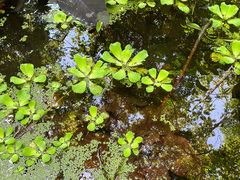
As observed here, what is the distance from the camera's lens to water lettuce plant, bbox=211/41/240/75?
1.41 meters

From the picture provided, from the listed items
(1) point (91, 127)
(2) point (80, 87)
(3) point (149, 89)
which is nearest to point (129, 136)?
(1) point (91, 127)

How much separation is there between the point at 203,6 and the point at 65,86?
1650mm

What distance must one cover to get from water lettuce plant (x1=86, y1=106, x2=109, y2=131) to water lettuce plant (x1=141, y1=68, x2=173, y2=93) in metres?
0.39

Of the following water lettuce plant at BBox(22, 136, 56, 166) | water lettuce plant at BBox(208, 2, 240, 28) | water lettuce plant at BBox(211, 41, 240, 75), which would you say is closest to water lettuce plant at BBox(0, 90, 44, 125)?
water lettuce plant at BBox(22, 136, 56, 166)

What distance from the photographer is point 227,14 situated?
163cm

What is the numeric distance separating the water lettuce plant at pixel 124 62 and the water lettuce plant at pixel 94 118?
0.29 metres

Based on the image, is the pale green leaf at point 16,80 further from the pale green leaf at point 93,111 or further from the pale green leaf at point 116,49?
the pale green leaf at point 116,49

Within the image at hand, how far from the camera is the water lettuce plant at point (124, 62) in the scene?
1.37 m

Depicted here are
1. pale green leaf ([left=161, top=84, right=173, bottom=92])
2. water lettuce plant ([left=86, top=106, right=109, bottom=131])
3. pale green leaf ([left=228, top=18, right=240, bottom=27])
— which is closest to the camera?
water lettuce plant ([left=86, top=106, right=109, bottom=131])

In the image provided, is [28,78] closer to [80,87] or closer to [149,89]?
[80,87]

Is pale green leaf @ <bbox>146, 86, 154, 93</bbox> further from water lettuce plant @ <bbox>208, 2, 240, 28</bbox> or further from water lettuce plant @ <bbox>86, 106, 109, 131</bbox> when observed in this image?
water lettuce plant @ <bbox>208, 2, 240, 28</bbox>

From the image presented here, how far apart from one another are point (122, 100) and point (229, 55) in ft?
3.15

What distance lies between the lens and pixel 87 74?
1.37 meters

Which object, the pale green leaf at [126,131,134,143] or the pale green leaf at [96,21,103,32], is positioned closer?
the pale green leaf at [126,131,134,143]
